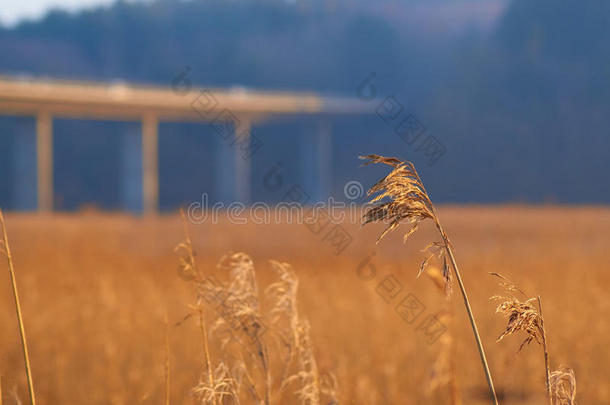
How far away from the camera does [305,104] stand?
51.6m

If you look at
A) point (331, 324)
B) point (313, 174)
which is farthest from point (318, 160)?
point (331, 324)

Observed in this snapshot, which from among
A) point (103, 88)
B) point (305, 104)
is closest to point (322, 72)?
point (305, 104)

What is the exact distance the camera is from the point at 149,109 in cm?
4744

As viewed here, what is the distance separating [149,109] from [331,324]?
42.4m

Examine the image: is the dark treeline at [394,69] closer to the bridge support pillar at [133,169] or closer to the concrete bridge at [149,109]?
the concrete bridge at [149,109]

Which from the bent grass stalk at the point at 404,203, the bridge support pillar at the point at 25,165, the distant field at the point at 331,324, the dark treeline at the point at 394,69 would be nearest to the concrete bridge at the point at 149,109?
the bridge support pillar at the point at 25,165

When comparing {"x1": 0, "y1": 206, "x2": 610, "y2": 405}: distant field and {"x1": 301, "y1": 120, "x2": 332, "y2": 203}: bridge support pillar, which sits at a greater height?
{"x1": 301, "y1": 120, "x2": 332, "y2": 203}: bridge support pillar

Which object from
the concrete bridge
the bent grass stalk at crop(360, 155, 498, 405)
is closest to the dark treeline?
the concrete bridge

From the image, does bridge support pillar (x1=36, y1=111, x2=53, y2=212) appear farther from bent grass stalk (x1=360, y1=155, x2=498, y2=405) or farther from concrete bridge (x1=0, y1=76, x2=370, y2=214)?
bent grass stalk (x1=360, y1=155, x2=498, y2=405)

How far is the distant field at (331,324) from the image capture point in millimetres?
4832

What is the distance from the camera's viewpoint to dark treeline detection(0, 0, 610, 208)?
155ft

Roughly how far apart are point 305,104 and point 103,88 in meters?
14.3

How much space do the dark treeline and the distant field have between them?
87.0 ft

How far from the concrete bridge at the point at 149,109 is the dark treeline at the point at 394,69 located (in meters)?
4.28
